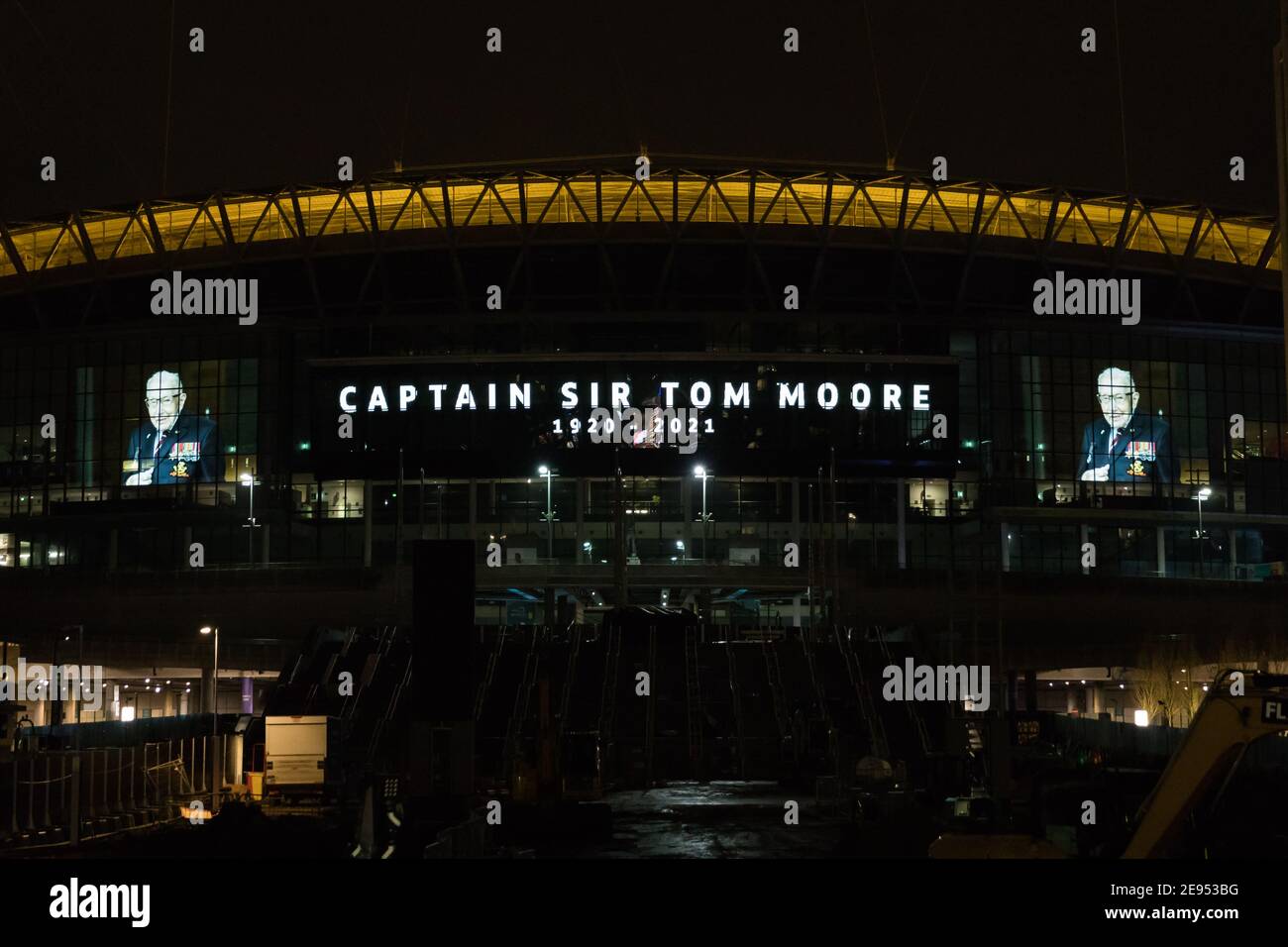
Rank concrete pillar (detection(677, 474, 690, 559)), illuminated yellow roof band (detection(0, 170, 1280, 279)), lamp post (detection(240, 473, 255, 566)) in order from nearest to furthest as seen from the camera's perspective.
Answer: illuminated yellow roof band (detection(0, 170, 1280, 279))
lamp post (detection(240, 473, 255, 566))
concrete pillar (detection(677, 474, 690, 559))

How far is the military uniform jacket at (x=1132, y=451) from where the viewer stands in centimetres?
7719

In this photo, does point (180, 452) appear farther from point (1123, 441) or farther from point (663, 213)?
point (1123, 441)

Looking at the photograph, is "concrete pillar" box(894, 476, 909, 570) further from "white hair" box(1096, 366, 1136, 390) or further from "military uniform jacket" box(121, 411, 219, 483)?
"military uniform jacket" box(121, 411, 219, 483)

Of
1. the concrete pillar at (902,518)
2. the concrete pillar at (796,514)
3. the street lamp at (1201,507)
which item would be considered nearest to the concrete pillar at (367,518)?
the concrete pillar at (796,514)

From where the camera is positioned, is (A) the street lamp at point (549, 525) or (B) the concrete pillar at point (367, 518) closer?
(A) the street lamp at point (549, 525)

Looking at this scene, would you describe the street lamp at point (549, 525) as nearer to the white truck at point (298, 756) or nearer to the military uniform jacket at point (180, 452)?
the military uniform jacket at point (180, 452)

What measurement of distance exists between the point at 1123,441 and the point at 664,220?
24.6 meters

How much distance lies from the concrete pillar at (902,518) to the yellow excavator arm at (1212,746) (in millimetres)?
57034

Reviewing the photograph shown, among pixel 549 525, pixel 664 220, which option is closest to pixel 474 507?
pixel 549 525

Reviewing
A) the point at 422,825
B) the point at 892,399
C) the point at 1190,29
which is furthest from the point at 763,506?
the point at 422,825

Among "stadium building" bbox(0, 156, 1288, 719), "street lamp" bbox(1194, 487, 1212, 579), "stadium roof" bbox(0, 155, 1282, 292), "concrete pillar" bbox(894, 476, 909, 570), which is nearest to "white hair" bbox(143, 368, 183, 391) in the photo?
"stadium building" bbox(0, 156, 1288, 719)

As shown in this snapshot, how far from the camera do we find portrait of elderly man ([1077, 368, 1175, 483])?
77.2 meters

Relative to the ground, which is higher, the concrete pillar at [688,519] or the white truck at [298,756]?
the concrete pillar at [688,519]

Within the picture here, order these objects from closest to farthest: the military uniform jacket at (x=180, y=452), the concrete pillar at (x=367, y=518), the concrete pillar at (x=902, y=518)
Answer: the concrete pillar at (x=902, y=518) → the concrete pillar at (x=367, y=518) → the military uniform jacket at (x=180, y=452)
